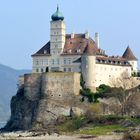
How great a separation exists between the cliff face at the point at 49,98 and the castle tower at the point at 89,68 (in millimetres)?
1807

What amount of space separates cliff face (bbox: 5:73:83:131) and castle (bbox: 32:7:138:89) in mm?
3009

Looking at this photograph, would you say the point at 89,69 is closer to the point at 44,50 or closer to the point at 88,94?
the point at 88,94

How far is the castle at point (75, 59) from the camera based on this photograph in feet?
376

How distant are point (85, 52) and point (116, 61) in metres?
7.88

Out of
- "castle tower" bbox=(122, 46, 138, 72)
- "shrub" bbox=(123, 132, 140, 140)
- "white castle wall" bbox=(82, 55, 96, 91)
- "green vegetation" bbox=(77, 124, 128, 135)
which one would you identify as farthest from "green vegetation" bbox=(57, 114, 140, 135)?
"castle tower" bbox=(122, 46, 138, 72)

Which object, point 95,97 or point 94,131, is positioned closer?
point 94,131

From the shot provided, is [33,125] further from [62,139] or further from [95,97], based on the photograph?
[62,139]

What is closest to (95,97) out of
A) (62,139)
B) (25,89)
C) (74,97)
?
(74,97)

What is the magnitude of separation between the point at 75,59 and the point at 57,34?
4.87 meters

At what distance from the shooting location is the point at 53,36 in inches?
4688

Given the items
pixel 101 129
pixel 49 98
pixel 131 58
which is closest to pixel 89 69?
pixel 49 98

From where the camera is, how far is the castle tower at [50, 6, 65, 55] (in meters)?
119

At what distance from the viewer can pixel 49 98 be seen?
113 meters

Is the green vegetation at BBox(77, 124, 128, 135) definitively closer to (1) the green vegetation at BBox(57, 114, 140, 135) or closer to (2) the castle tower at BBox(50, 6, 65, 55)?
(1) the green vegetation at BBox(57, 114, 140, 135)
